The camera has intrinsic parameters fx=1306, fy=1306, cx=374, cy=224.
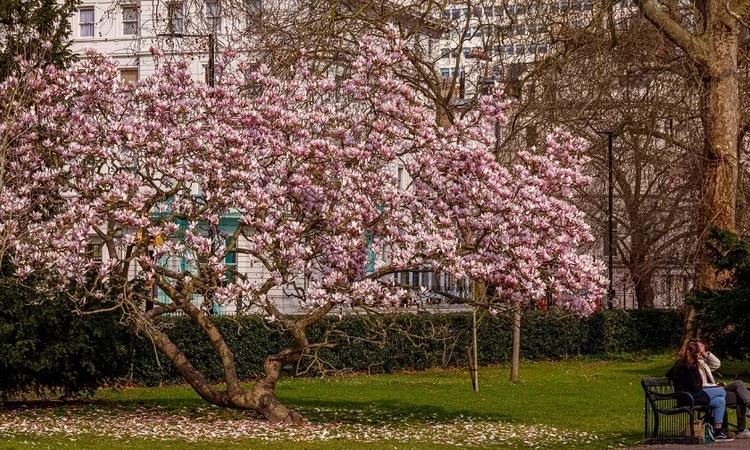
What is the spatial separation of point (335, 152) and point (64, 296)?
18.1ft

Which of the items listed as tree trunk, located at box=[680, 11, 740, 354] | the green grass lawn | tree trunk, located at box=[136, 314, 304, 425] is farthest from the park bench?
tree trunk, located at box=[680, 11, 740, 354]

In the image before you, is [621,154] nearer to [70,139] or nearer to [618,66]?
[618,66]

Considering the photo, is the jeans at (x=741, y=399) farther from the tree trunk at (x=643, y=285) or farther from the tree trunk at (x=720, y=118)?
the tree trunk at (x=643, y=285)

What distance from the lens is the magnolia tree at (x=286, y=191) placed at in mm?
16297

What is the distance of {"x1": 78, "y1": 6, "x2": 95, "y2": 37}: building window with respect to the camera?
2190 inches

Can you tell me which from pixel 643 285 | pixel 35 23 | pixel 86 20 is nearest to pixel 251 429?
pixel 35 23

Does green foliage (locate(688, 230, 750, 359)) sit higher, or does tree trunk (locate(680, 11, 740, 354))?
tree trunk (locate(680, 11, 740, 354))

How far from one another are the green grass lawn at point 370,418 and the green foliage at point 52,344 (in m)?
0.52

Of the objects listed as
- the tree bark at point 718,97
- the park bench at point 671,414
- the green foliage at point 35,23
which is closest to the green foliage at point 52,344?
the green foliage at point 35,23

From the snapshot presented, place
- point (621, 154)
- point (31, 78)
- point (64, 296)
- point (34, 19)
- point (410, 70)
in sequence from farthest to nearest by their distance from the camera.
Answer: point (621, 154) < point (410, 70) < point (34, 19) < point (64, 296) < point (31, 78)

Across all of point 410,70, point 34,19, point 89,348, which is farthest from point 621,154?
point 89,348

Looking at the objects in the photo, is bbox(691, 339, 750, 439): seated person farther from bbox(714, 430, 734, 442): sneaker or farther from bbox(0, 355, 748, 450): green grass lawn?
bbox(0, 355, 748, 450): green grass lawn

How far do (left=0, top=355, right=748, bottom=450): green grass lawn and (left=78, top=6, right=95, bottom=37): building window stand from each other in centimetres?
3117

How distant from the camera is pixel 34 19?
27.3 metres
